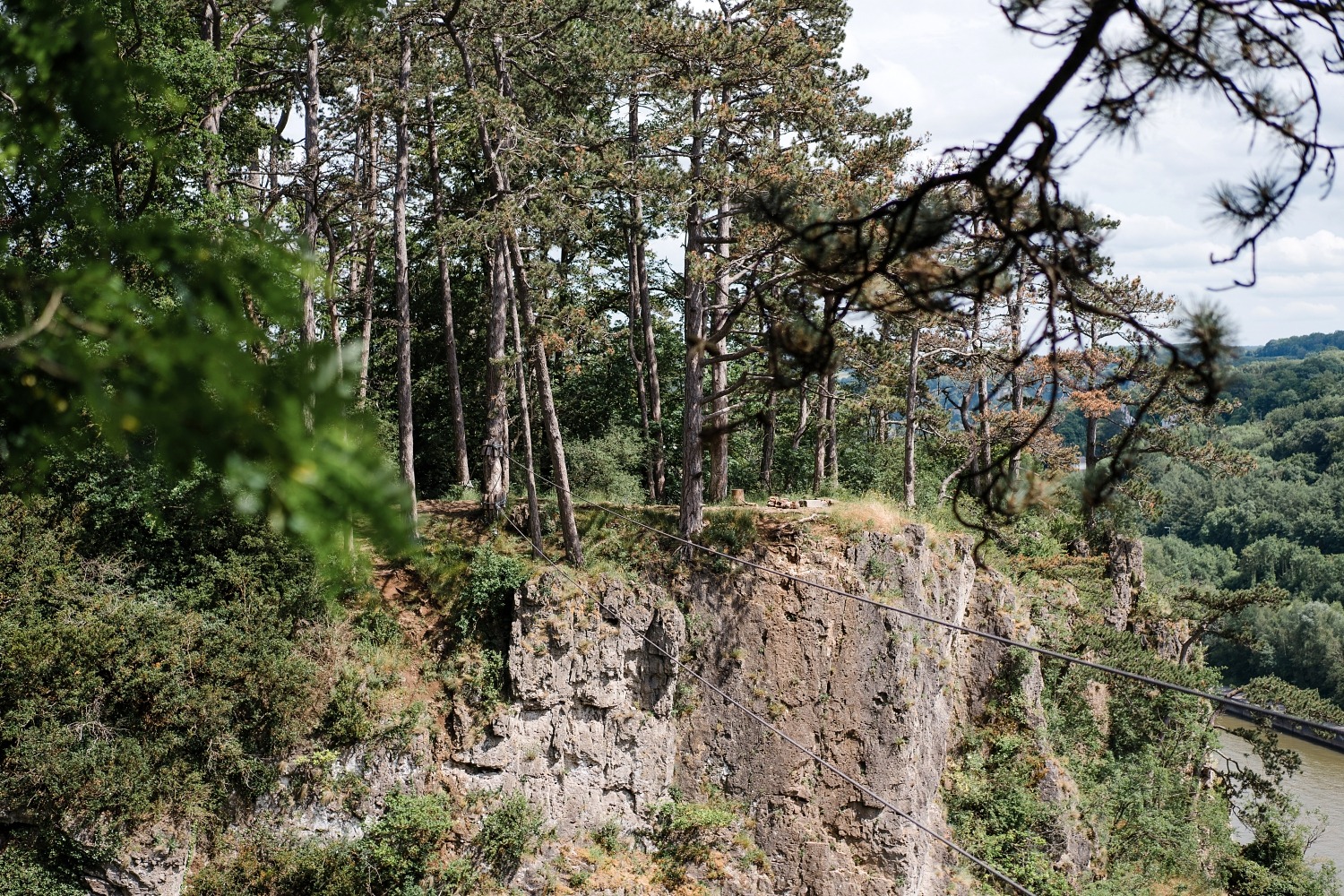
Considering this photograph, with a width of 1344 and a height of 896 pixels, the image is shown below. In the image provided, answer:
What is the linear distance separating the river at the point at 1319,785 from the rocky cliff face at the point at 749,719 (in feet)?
47.1

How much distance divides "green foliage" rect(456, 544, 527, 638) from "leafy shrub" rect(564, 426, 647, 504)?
4.29m

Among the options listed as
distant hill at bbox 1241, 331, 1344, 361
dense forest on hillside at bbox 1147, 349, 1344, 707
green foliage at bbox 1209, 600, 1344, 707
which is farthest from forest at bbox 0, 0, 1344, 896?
distant hill at bbox 1241, 331, 1344, 361

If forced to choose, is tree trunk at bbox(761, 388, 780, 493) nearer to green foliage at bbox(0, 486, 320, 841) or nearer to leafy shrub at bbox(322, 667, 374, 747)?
leafy shrub at bbox(322, 667, 374, 747)

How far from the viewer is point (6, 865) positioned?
10.8 m

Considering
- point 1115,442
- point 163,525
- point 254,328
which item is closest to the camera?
Answer: point 254,328

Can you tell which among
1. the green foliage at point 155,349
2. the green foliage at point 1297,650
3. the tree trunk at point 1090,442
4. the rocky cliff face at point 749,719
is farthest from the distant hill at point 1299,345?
the green foliage at point 155,349

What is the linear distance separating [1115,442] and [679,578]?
39.7 ft

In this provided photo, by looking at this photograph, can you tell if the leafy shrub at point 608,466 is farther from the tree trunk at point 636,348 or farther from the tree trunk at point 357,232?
the tree trunk at point 357,232

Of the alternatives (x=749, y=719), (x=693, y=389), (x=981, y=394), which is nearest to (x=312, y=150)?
(x=693, y=389)

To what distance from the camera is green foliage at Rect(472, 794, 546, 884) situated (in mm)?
12922

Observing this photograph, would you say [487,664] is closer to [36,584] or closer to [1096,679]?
[36,584]

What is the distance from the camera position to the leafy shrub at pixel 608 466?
19.3 m

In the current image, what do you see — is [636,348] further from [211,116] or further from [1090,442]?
[1090,442]

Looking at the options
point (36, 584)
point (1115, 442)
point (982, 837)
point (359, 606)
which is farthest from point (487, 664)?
point (1115, 442)
